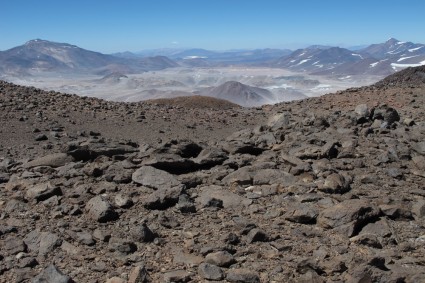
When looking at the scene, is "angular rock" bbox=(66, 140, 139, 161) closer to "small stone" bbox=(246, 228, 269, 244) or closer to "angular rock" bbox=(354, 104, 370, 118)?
"small stone" bbox=(246, 228, 269, 244)

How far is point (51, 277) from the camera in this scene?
425cm

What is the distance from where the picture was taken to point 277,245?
486 centimetres

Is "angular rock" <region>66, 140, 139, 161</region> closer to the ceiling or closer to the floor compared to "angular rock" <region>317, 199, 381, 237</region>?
closer to the ceiling

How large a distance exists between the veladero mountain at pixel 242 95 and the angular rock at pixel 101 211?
384 feet

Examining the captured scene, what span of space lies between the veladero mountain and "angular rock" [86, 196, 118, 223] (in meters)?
117

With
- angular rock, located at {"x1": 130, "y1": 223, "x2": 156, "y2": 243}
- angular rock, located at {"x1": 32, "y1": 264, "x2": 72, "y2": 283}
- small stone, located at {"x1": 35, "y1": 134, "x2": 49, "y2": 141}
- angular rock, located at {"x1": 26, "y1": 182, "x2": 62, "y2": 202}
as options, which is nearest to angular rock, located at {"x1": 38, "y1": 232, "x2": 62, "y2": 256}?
angular rock, located at {"x1": 32, "y1": 264, "x2": 72, "y2": 283}

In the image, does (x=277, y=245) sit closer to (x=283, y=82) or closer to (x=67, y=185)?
(x=67, y=185)

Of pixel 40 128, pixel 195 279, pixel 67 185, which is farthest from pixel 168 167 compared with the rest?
pixel 40 128

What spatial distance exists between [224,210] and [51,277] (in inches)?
89.4

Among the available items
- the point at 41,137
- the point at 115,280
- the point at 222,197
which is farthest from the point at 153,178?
the point at 41,137

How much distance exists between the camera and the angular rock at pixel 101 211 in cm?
546

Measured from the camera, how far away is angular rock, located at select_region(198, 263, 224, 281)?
430 cm

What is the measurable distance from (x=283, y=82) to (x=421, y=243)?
614ft

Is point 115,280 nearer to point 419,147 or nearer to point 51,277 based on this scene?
point 51,277
